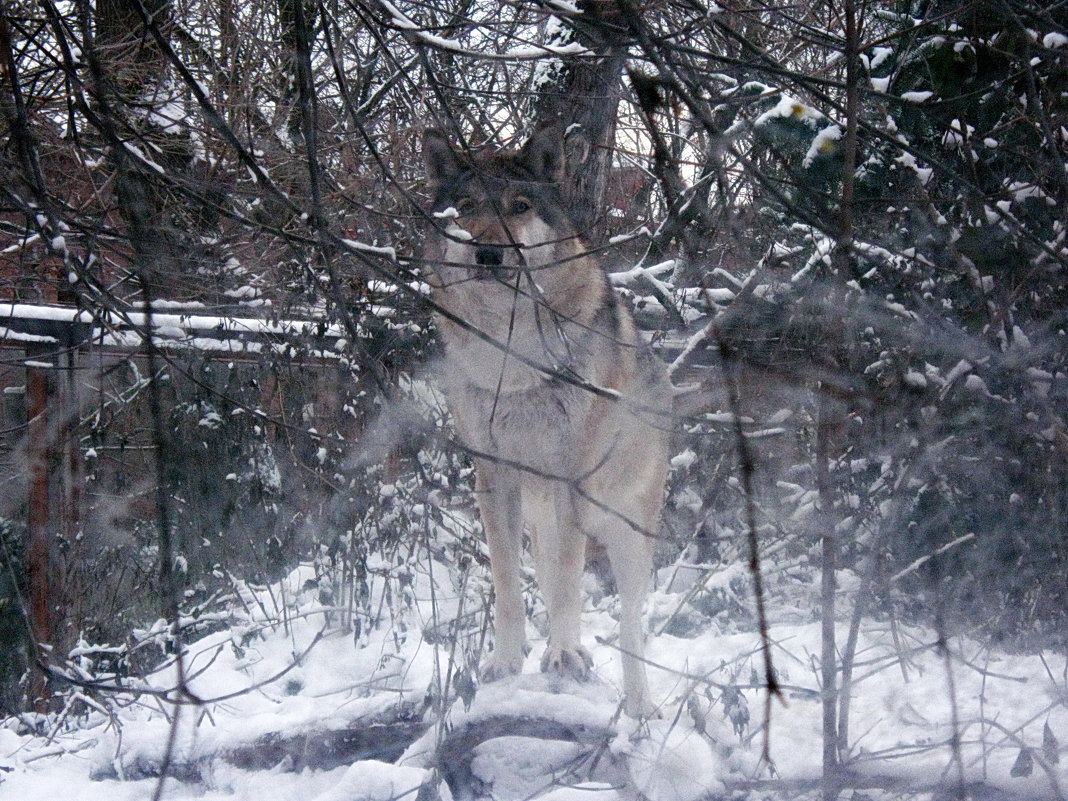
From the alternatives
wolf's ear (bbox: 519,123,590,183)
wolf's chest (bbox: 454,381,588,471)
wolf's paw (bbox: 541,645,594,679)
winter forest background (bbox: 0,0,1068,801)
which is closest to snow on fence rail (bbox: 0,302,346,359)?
winter forest background (bbox: 0,0,1068,801)

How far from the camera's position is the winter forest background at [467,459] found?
2215mm

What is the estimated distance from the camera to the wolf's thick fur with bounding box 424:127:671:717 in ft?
11.8

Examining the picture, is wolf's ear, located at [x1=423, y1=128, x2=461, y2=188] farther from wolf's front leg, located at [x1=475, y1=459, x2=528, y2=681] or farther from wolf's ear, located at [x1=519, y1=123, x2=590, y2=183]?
wolf's front leg, located at [x1=475, y1=459, x2=528, y2=681]

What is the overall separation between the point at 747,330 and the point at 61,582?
3.75m

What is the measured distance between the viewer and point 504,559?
3691 mm

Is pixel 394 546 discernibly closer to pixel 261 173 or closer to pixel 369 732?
pixel 369 732

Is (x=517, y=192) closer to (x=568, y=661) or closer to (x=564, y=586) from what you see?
(x=564, y=586)

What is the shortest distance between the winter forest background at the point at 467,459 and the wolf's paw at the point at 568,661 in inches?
5.0

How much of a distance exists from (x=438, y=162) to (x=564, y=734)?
7.78 ft

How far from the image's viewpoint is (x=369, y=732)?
302cm

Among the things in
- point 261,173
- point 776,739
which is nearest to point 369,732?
point 776,739

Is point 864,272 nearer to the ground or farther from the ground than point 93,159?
nearer to the ground

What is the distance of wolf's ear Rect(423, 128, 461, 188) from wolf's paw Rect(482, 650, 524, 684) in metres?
2.02

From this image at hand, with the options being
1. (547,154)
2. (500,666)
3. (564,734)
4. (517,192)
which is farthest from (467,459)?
(564,734)
